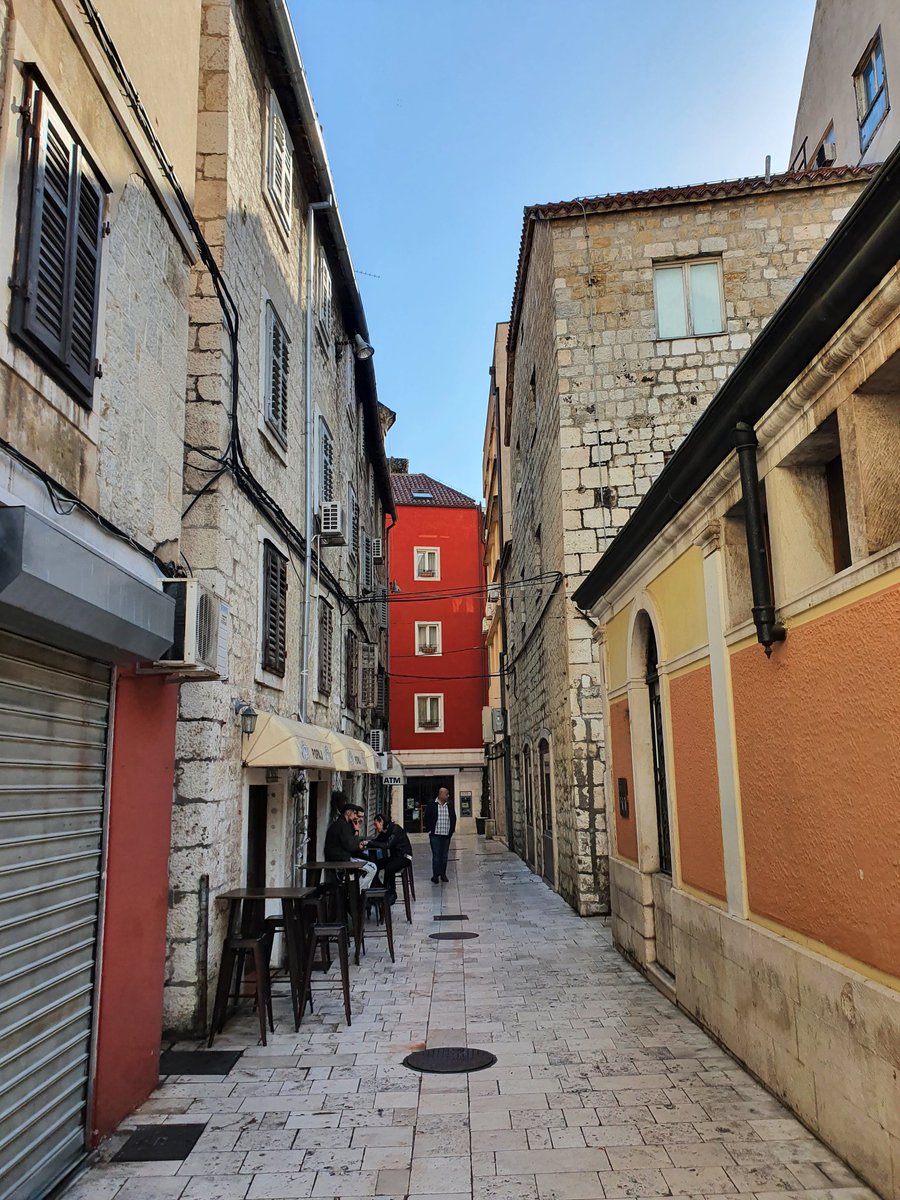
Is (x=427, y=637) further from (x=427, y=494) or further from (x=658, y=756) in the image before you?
(x=658, y=756)

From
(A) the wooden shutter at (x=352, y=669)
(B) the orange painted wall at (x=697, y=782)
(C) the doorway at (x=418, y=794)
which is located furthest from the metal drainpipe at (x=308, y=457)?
(C) the doorway at (x=418, y=794)

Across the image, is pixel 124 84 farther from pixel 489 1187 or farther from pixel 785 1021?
pixel 785 1021

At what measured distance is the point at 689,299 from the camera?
13930 millimetres

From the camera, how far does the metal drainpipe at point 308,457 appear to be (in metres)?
10.9

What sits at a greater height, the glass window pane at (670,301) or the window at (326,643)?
the glass window pane at (670,301)

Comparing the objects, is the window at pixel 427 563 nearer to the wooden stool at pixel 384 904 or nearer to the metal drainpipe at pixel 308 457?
the metal drainpipe at pixel 308 457

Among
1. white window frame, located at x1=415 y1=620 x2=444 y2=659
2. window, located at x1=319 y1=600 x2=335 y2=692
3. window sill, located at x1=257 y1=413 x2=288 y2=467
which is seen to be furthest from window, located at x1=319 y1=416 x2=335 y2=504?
white window frame, located at x1=415 y1=620 x2=444 y2=659

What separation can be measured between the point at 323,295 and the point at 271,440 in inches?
194

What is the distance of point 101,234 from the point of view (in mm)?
4953

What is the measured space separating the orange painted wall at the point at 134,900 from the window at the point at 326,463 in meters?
7.03

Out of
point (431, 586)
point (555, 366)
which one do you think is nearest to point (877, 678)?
point (555, 366)

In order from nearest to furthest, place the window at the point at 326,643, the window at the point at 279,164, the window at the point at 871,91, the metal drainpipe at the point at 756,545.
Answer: the metal drainpipe at the point at 756,545
the window at the point at 279,164
the window at the point at 326,643
the window at the point at 871,91

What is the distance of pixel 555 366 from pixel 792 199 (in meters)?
4.36

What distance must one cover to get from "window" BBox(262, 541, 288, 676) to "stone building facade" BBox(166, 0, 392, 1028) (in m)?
0.03
